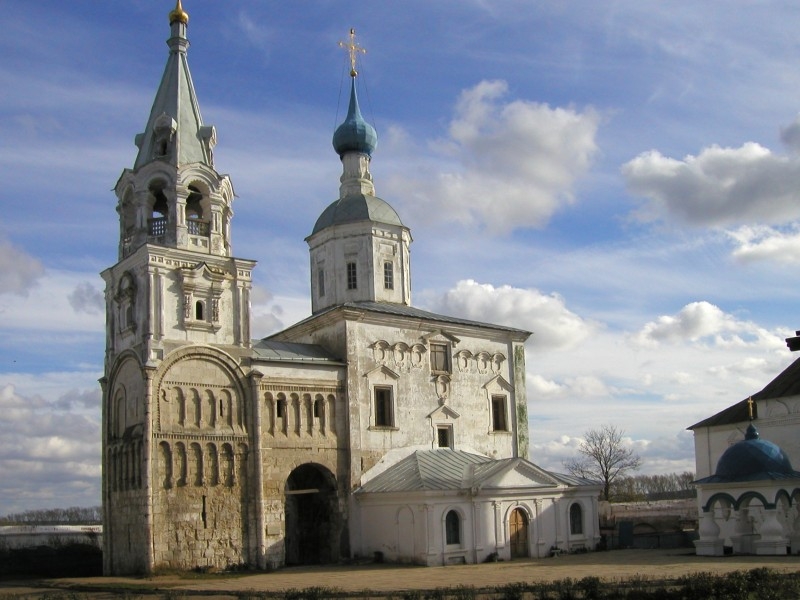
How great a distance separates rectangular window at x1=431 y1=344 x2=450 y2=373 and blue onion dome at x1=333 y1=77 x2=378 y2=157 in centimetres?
915

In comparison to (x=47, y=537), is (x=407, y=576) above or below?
below

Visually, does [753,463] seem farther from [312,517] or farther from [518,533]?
[312,517]

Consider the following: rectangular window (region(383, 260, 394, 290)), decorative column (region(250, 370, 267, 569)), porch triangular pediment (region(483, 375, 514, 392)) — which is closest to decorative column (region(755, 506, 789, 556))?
porch triangular pediment (region(483, 375, 514, 392))

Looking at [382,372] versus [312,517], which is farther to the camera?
[382,372]

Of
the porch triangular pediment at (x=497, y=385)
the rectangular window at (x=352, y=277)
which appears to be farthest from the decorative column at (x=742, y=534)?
the rectangular window at (x=352, y=277)

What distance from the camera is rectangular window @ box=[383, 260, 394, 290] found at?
3528 centimetres

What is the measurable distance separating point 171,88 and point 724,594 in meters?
23.3

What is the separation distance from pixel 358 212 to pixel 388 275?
2.73 metres

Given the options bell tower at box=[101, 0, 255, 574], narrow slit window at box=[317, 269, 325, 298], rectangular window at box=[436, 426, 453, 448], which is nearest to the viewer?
bell tower at box=[101, 0, 255, 574]

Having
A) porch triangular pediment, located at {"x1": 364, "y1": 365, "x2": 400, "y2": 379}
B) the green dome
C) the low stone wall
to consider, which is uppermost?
the green dome

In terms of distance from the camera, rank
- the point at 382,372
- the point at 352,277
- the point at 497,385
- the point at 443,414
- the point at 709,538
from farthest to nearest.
Result: 1. the point at 352,277
2. the point at 497,385
3. the point at 443,414
4. the point at 382,372
5. the point at 709,538

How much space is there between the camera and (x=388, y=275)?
3544cm

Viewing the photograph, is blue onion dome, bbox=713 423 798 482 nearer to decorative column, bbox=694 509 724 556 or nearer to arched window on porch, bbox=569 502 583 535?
decorative column, bbox=694 509 724 556

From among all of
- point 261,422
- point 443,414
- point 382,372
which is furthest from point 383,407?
point 261,422
